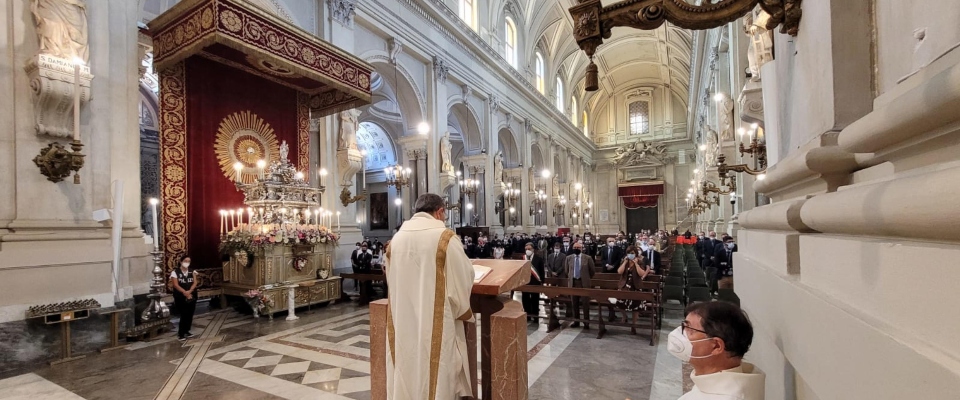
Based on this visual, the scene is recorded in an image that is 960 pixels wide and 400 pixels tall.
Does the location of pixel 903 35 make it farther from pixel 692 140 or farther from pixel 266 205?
pixel 692 140

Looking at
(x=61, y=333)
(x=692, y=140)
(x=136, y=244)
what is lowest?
(x=61, y=333)

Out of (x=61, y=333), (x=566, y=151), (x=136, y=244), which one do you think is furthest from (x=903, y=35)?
(x=566, y=151)

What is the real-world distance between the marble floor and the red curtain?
2.03 m

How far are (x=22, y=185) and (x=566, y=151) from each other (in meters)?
26.3

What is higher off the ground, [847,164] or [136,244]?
[847,164]

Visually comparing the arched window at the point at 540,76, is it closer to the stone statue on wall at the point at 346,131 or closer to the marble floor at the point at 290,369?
the stone statue on wall at the point at 346,131

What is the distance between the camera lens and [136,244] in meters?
6.44

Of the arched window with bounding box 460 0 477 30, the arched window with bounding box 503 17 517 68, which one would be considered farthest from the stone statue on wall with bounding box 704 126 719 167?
the arched window with bounding box 503 17 517 68

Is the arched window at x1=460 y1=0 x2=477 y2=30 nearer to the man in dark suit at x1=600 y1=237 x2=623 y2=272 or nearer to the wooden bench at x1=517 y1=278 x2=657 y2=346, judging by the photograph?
the man in dark suit at x1=600 y1=237 x2=623 y2=272

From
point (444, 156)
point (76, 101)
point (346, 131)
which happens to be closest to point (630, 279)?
point (346, 131)

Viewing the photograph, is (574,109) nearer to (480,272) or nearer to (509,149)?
(509,149)

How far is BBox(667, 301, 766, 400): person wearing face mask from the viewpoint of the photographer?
147cm

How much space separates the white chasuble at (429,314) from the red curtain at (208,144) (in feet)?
22.1

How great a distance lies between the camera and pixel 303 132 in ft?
31.4
